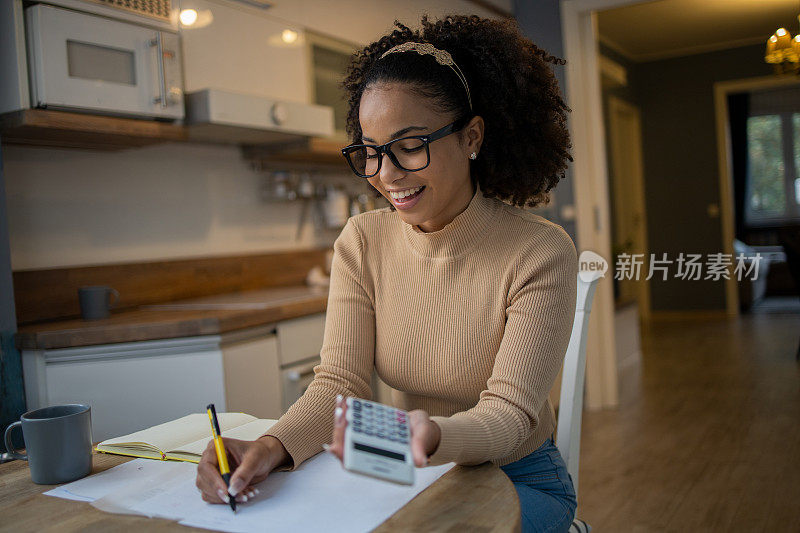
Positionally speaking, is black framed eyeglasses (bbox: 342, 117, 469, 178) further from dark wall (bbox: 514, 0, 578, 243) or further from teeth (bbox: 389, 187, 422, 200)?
dark wall (bbox: 514, 0, 578, 243)

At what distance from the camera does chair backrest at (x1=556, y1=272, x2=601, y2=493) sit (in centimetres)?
129

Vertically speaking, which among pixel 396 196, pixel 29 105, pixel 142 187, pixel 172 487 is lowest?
pixel 172 487

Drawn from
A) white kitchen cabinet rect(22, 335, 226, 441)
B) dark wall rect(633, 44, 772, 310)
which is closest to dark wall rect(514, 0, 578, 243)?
white kitchen cabinet rect(22, 335, 226, 441)

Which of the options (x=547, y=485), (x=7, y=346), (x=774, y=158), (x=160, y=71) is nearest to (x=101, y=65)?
(x=160, y=71)

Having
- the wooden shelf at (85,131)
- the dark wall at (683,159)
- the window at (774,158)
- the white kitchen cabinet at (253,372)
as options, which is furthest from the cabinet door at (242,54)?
the window at (774,158)

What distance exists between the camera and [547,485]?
116 cm

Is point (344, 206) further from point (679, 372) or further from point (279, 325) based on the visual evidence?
point (679, 372)

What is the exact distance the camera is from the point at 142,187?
8.43 ft

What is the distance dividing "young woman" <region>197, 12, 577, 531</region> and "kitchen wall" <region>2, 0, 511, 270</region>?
136 centimetres

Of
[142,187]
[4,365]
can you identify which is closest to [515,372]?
[4,365]

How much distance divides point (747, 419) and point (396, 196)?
310 cm

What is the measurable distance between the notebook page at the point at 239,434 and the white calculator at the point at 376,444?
410 mm

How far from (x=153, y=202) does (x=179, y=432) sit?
65.6 inches

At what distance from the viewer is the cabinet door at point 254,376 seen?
2.12m
